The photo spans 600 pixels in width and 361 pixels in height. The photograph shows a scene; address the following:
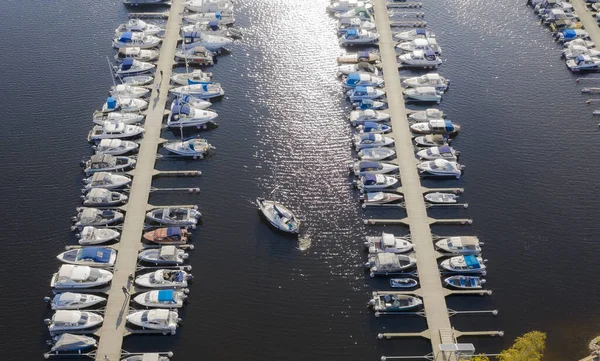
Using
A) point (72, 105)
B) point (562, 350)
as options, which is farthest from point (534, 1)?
point (72, 105)

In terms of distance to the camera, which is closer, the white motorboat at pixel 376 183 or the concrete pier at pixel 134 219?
the concrete pier at pixel 134 219

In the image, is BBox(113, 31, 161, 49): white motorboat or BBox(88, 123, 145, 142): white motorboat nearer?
BBox(88, 123, 145, 142): white motorboat

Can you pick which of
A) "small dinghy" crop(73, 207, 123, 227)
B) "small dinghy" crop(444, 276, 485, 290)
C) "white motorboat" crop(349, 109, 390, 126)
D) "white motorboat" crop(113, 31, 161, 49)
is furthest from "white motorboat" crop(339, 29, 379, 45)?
"small dinghy" crop(73, 207, 123, 227)

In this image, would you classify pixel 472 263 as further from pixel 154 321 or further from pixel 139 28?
pixel 139 28

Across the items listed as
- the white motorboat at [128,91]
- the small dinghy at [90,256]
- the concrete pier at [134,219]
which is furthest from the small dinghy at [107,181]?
the white motorboat at [128,91]

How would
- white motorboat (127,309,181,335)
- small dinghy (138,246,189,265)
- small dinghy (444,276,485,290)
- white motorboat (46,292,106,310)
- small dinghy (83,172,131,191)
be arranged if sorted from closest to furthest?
white motorboat (127,309,181,335), white motorboat (46,292,106,310), small dinghy (444,276,485,290), small dinghy (138,246,189,265), small dinghy (83,172,131,191)

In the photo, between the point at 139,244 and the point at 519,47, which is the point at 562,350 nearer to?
the point at 139,244

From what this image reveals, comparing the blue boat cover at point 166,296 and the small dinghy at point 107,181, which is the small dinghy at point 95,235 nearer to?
the small dinghy at point 107,181

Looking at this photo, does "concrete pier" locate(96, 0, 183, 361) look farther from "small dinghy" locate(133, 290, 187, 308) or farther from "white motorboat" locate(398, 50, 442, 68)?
"white motorboat" locate(398, 50, 442, 68)
